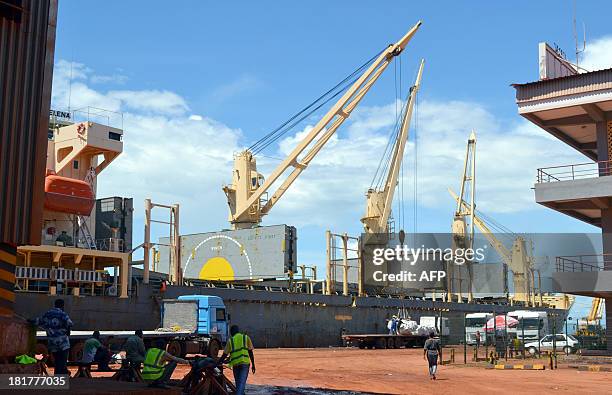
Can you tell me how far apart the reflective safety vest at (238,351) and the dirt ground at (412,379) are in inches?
161

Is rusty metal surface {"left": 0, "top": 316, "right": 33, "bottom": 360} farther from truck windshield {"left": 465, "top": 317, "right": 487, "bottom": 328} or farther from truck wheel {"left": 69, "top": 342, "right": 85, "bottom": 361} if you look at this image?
truck windshield {"left": 465, "top": 317, "right": 487, "bottom": 328}

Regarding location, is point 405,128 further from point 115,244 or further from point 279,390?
point 279,390

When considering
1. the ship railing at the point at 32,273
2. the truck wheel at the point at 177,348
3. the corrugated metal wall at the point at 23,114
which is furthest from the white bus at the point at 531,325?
the corrugated metal wall at the point at 23,114

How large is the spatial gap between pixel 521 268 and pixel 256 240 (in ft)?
157

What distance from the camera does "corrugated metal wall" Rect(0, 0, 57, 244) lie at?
42.1 feet

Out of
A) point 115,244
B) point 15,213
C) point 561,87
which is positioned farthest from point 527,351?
point 15,213

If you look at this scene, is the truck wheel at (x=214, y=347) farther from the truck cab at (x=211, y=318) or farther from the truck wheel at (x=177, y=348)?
the truck wheel at (x=177, y=348)

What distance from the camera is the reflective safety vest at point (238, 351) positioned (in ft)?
48.0

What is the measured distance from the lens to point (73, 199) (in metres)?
38.1

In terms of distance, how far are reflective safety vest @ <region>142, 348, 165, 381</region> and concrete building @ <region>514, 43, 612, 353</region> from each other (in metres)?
24.9

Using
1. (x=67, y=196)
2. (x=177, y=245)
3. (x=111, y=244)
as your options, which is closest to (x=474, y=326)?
(x=177, y=245)

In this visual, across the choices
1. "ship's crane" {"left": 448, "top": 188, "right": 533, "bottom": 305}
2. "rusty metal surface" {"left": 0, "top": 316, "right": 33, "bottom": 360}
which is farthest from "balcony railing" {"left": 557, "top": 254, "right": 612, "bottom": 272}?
"ship's crane" {"left": 448, "top": 188, "right": 533, "bottom": 305}

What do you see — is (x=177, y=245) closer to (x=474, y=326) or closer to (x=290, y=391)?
(x=474, y=326)

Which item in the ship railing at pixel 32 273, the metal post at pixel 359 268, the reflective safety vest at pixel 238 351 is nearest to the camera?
the reflective safety vest at pixel 238 351
